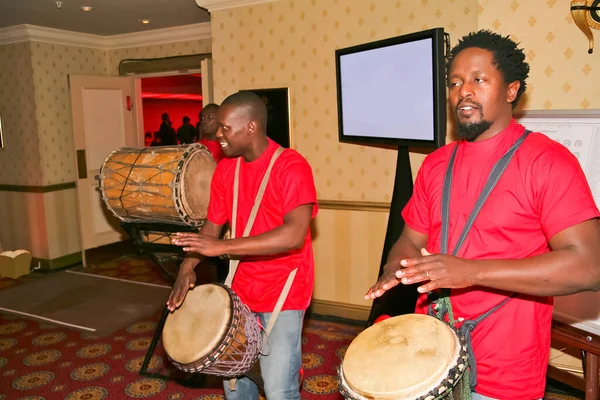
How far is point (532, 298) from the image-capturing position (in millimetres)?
1410

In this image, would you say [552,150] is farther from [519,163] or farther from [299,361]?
[299,361]

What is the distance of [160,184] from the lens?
2.93 m

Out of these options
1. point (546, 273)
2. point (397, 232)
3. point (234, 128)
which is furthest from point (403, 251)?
point (397, 232)

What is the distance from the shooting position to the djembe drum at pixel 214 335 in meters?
1.89

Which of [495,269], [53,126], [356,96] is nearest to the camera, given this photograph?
[495,269]

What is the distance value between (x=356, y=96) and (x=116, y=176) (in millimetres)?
1668

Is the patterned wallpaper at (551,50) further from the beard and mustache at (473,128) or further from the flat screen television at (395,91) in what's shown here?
the beard and mustache at (473,128)

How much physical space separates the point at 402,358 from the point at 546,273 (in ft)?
→ 1.35

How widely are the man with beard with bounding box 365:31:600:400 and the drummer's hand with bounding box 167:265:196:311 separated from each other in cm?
93

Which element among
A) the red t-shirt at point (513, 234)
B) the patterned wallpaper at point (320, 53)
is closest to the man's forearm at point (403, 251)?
the red t-shirt at point (513, 234)

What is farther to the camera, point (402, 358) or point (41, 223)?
point (41, 223)

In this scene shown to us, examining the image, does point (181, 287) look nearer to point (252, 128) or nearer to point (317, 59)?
point (252, 128)

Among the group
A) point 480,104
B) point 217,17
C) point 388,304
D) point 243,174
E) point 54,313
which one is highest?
point 217,17

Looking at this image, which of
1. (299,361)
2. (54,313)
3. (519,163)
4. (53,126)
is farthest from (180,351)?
(53,126)
